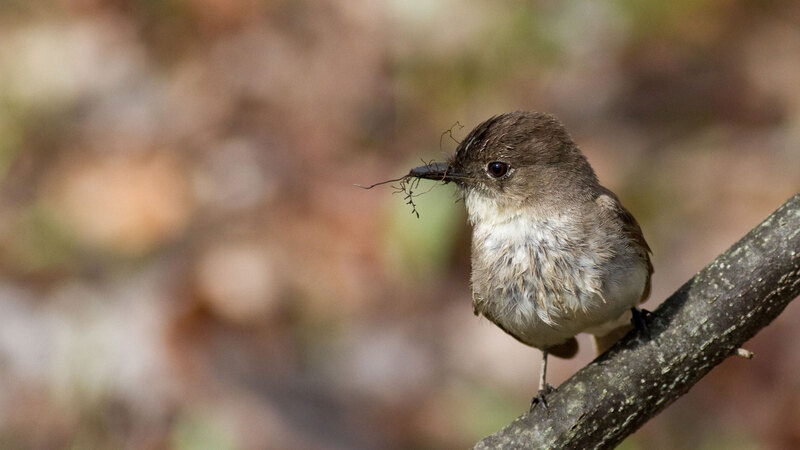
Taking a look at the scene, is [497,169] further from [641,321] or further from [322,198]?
[322,198]

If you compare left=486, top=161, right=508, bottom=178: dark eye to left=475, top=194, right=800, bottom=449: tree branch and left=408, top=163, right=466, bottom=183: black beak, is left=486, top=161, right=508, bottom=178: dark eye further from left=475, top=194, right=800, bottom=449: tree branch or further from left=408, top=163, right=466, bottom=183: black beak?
left=475, top=194, right=800, bottom=449: tree branch

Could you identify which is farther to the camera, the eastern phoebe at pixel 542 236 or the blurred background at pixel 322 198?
the blurred background at pixel 322 198

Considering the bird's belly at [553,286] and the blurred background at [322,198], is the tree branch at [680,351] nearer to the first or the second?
the bird's belly at [553,286]

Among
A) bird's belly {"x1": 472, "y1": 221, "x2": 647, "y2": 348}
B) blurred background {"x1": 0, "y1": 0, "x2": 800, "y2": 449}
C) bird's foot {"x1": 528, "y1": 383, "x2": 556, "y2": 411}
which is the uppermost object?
blurred background {"x1": 0, "y1": 0, "x2": 800, "y2": 449}

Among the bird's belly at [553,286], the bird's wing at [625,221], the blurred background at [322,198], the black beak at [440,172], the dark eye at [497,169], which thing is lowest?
the bird's belly at [553,286]

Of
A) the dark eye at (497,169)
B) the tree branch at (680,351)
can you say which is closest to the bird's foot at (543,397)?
the tree branch at (680,351)

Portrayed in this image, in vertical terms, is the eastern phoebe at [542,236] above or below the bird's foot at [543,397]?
above

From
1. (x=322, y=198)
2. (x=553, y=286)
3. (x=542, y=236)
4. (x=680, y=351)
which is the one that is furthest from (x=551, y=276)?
(x=322, y=198)

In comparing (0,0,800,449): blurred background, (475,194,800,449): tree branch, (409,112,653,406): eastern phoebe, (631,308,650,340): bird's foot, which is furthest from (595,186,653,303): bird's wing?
(0,0,800,449): blurred background
